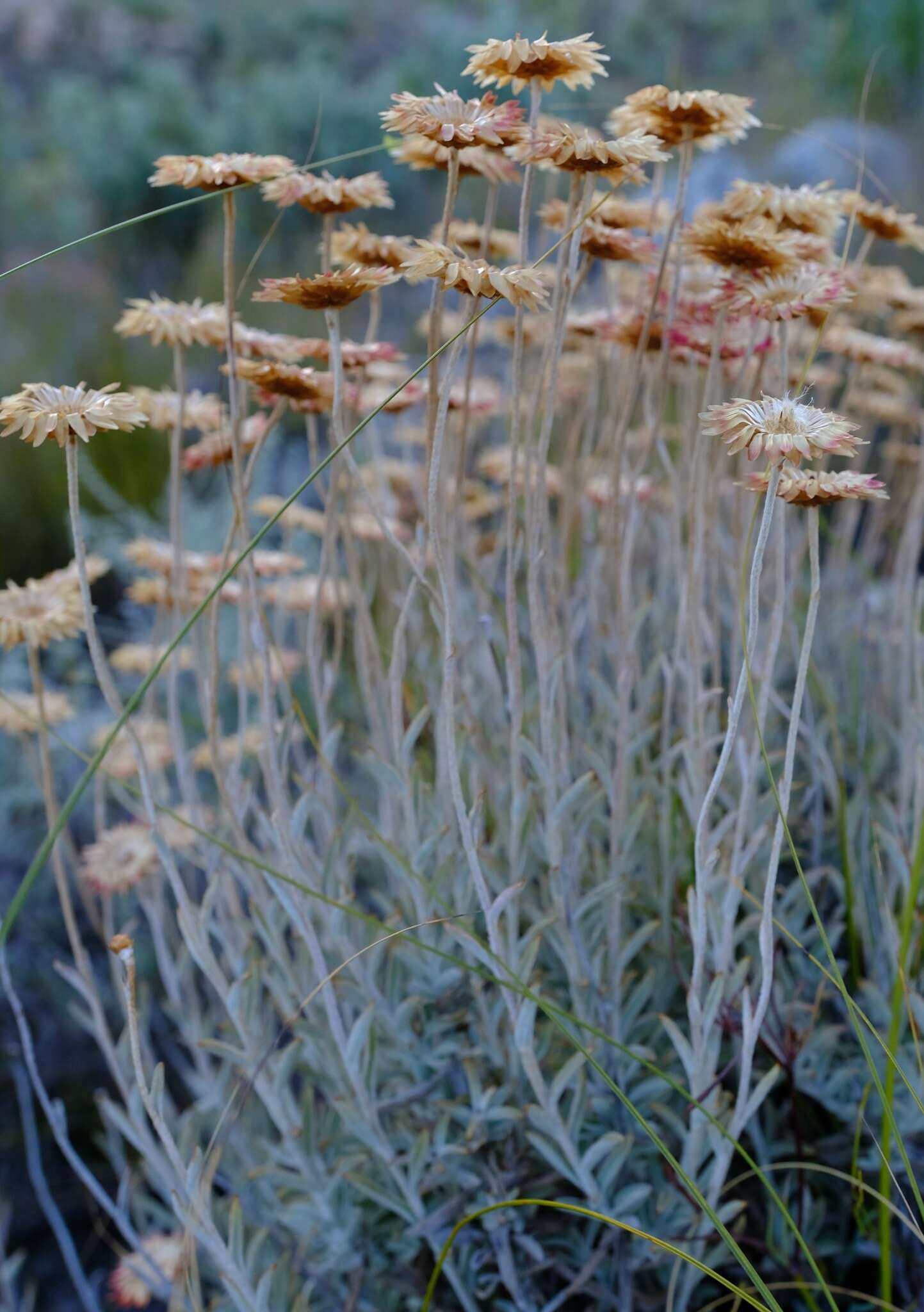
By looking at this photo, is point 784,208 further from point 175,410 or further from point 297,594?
point 297,594

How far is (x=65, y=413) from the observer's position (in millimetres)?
595

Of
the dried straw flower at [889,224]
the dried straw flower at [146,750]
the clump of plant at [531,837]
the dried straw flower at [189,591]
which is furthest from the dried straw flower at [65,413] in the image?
the dried straw flower at [889,224]

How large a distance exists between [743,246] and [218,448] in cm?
42

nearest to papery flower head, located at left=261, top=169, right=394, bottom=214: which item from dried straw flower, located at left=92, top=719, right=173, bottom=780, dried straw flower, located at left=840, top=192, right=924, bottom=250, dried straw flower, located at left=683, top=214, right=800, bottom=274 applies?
dried straw flower, located at left=683, top=214, right=800, bottom=274

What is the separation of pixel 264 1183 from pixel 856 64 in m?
4.50

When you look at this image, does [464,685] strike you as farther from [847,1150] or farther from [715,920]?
[847,1150]

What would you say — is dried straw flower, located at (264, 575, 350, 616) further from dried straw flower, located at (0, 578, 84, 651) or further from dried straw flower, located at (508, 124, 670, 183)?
dried straw flower, located at (508, 124, 670, 183)

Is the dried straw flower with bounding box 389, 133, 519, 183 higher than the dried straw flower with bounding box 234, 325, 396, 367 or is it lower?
higher

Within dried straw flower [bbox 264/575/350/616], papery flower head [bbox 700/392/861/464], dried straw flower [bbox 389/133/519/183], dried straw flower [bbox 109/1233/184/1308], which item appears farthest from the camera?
dried straw flower [bbox 264/575/350/616]

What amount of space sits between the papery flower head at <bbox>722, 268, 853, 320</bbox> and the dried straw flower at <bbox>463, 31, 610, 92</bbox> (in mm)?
162

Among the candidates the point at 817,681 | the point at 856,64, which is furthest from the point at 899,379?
the point at 856,64

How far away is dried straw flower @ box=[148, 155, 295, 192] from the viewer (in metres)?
0.68

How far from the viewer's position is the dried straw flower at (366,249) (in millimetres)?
787

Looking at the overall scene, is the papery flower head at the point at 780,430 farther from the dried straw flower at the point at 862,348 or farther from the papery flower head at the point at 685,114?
the dried straw flower at the point at 862,348
